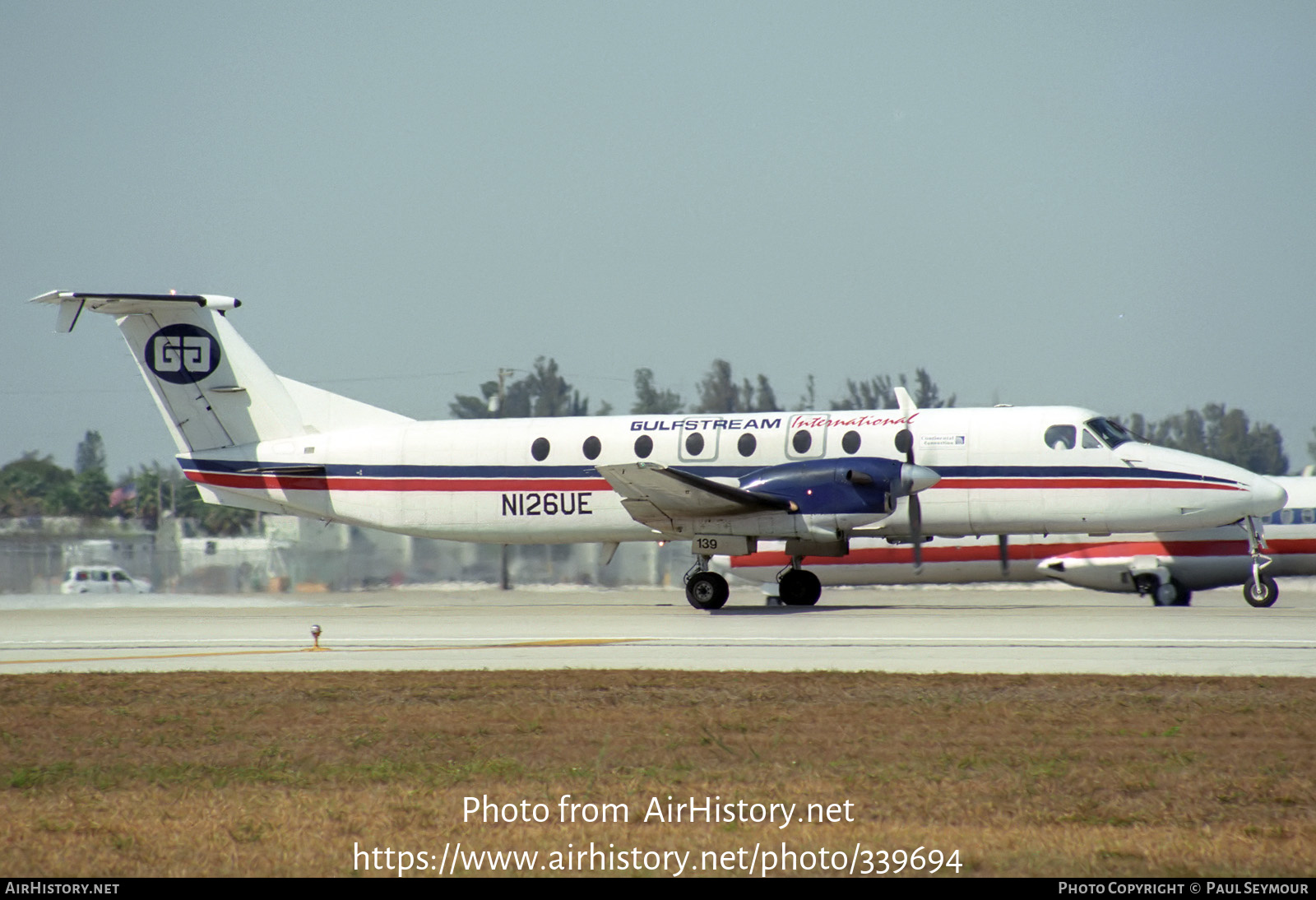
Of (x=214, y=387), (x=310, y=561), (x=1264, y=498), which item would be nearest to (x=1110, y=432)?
(x=1264, y=498)

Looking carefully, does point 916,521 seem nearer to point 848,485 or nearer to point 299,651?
point 848,485

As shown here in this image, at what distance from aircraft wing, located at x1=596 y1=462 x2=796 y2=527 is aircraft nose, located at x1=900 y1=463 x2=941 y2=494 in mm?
1964

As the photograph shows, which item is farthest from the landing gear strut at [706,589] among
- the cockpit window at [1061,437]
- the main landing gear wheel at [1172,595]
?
the main landing gear wheel at [1172,595]

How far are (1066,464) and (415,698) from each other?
13.8 meters

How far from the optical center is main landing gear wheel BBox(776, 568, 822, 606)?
900 inches

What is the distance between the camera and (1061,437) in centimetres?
2164

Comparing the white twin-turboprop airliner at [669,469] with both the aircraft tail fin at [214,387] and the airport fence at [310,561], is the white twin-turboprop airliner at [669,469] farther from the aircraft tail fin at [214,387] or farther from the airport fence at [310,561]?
the airport fence at [310,561]

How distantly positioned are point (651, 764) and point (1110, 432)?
15354 mm

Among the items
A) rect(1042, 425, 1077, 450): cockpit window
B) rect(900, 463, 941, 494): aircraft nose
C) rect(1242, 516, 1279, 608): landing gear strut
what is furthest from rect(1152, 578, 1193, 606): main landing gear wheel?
rect(900, 463, 941, 494): aircraft nose

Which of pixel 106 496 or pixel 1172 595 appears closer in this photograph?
pixel 1172 595

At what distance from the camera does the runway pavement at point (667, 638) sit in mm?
14055
